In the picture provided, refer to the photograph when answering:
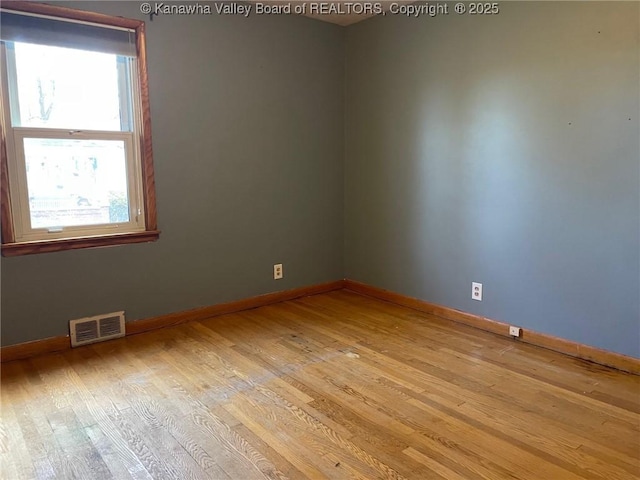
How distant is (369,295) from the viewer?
159 inches

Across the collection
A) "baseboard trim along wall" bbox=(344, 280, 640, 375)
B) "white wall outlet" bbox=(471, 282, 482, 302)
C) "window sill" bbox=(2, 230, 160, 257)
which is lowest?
"baseboard trim along wall" bbox=(344, 280, 640, 375)

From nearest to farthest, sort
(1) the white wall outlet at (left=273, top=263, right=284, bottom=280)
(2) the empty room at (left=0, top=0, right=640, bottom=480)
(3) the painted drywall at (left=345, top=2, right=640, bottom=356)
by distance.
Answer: (2) the empty room at (left=0, top=0, right=640, bottom=480)
(3) the painted drywall at (left=345, top=2, right=640, bottom=356)
(1) the white wall outlet at (left=273, top=263, right=284, bottom=280)

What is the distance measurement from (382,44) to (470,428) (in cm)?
287

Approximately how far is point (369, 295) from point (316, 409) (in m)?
1.93

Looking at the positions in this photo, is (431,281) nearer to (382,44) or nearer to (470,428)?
(470,428)

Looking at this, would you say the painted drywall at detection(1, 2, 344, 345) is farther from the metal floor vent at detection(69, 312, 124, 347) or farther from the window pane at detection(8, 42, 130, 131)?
the window pane at detection(8, 42, 130, 131)

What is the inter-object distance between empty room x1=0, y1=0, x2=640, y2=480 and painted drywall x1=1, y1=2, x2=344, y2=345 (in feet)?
0.05

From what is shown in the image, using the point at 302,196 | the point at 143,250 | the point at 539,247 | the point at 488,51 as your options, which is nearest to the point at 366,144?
the point at 302,196

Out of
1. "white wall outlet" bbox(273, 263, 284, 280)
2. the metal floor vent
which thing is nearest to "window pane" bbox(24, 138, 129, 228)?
the metal floor vent

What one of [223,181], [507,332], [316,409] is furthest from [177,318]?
[507,332]

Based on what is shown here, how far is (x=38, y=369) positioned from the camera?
2.61 metres

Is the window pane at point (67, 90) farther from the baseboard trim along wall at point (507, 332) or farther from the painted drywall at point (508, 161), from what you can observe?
the baseboard trim along wall at point (507, 332)

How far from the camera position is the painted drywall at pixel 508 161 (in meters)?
2.55

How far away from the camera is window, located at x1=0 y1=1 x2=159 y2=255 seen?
8.63 feet
